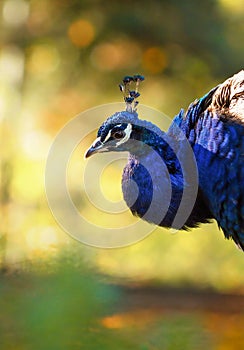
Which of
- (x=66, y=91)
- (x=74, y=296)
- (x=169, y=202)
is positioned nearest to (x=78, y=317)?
(x=74, y=296)

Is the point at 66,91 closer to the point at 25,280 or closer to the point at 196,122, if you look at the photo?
the point at 25,280

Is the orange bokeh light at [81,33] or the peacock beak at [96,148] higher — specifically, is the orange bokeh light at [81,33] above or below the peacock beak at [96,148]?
above

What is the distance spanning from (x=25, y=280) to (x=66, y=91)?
43.4 inches

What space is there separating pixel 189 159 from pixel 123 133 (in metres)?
0.18

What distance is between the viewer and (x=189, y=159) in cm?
195

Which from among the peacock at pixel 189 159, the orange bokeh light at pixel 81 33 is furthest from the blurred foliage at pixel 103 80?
the peacock at pixel 189 159

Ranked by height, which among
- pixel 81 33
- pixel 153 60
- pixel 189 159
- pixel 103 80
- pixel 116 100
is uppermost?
pixel 81 33

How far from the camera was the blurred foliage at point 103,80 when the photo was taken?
3697 mm

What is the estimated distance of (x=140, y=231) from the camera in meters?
3.77

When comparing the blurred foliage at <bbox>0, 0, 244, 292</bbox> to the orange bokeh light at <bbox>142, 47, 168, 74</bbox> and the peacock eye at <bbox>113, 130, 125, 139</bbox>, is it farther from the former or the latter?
the peacock eye at <bbox>113, 130, 125, 139</bbox>

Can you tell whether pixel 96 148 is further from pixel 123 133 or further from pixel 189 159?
pixel 189 159

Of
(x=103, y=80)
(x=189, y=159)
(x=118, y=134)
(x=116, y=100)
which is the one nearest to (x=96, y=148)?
(x=118, y=134)

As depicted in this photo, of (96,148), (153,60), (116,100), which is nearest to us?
(96,148)

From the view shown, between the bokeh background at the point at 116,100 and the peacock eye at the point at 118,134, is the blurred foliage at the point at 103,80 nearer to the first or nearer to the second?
the bokeh background at the point at 116,100
